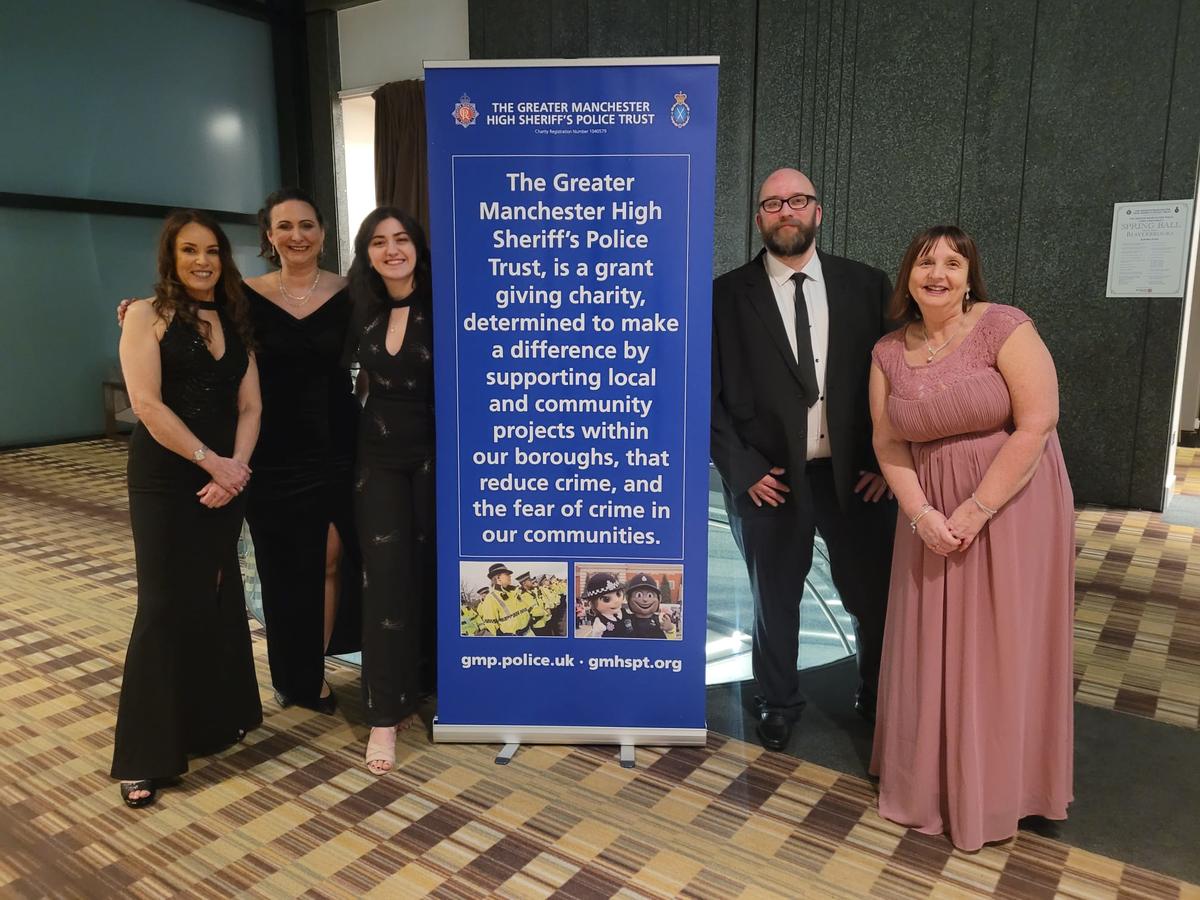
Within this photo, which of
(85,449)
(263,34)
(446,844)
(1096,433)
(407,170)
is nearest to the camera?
(446,844)

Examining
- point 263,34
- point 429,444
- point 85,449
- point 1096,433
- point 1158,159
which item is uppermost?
point 263,34

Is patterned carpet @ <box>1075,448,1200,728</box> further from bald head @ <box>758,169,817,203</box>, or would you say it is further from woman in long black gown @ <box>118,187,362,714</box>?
woman in long black gown @ <box>118,187,362,714</box>

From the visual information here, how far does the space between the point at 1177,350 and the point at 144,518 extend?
559 centimetres

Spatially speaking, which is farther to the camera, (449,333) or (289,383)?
(289,383)

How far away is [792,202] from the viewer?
2.44 metres

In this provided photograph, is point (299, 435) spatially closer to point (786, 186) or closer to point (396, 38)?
point (786, 186)

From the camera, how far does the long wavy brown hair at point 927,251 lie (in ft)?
6.76

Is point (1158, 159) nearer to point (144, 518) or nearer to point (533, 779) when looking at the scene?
point (533, 779)

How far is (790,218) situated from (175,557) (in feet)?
6.22

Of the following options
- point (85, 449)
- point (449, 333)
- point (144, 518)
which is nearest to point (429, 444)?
point (449, 333)

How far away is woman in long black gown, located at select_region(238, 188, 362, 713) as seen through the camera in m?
2.60

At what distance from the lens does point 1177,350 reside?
Answer: 17.4 ft

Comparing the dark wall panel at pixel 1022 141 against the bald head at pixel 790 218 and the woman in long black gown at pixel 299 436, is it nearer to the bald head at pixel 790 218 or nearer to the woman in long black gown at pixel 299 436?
the bald head at pixel 790 218

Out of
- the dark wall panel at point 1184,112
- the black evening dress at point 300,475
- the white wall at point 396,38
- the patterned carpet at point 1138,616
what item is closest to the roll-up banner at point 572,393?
the black evening dress at point 300,475
